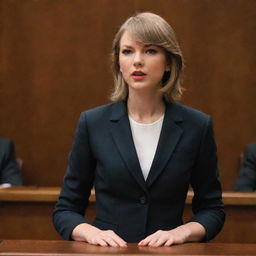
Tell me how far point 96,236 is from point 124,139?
315 millimetres

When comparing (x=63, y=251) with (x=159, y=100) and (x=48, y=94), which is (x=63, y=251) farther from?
(x=48, y=94)

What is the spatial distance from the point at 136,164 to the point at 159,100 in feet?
0.76

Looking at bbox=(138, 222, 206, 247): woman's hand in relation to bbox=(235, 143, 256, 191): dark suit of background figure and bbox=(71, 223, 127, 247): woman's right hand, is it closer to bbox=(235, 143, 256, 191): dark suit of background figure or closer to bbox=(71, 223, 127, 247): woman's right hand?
bbox=(71, 223, 127, 247): woman's right hand

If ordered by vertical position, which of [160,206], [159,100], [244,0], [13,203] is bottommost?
[13,203]

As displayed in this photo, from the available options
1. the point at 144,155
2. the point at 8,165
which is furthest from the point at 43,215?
the point at 144,155

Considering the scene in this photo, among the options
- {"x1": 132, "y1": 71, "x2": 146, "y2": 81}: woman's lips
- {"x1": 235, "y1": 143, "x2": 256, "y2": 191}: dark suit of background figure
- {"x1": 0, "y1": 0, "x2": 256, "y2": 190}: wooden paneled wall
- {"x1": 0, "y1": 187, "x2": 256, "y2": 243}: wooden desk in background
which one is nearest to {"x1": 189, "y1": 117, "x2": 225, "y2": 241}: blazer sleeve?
{"x1": 132, "y1": 71, "x2": 146, "y2": 81}: woman's lips

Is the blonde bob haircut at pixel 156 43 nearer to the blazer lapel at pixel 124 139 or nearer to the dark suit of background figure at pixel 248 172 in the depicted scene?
the blazer lapel at pixel 124 139

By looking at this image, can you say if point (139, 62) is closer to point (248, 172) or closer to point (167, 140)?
point (167, 140)

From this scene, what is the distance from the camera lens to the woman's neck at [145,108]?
5.96 ft

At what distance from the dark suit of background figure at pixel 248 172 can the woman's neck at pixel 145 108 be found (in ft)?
6.22

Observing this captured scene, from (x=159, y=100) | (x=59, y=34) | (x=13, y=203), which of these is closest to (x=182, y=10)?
(x=59, y=34)

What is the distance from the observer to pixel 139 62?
170 centimetres

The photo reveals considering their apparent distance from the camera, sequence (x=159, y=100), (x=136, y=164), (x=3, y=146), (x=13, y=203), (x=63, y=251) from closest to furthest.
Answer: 1. (x=63, y=251)
2. (x=136, y=164)
3. (x=159, y=100)
4. (x=13, y=203)
5. (x=3, y=146)

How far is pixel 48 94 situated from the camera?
412 centimetres
